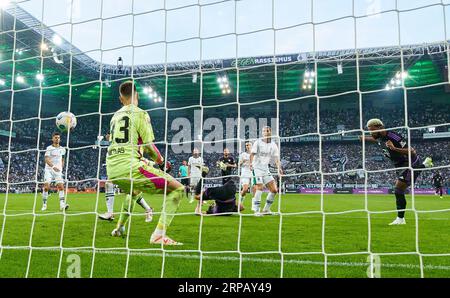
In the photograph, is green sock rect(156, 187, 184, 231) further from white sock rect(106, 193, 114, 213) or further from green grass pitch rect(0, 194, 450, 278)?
white sock rect(106, 193, 114, 213)

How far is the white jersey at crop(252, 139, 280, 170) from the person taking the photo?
8.45 m

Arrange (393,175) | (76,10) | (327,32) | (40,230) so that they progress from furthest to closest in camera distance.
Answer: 1. (393,175)
2. (40,230)
3. (76,10)
4. (327,32)

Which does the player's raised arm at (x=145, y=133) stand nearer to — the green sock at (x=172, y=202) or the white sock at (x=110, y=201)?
the green sock at (x=172, y=202)

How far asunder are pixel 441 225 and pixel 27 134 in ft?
103

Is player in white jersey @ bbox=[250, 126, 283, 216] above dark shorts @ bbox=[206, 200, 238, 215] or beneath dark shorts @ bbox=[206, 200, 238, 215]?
above

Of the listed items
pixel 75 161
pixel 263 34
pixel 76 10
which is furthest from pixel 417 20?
pixel 75 161

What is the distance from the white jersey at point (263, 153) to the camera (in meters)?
8.45

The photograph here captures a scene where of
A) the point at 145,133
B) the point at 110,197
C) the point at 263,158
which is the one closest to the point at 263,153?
the point at 263,158

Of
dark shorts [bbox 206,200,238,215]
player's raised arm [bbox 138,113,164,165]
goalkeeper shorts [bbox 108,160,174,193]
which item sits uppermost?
player's raised arm [bbox 138,113,164,165]

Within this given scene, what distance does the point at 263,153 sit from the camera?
27.9ft

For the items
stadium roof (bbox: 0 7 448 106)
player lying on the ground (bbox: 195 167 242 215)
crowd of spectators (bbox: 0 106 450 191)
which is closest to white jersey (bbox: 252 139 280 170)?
player lying on the ground (bbox: 195 167 242 215)
